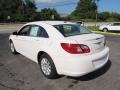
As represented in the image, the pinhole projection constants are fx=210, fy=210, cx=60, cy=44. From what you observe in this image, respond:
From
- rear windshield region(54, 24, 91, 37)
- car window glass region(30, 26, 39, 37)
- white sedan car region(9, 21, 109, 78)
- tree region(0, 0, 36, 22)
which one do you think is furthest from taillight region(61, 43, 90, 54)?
tree region(0, 0, 36, 22)

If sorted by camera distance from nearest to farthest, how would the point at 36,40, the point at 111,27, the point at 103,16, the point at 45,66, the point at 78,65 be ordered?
the point at 78,65
the point at 45,66
the point at 36,40
the point at 111,27
the point at 103,16

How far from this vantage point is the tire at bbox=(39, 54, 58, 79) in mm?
5577

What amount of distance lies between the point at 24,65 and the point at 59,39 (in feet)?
7.84

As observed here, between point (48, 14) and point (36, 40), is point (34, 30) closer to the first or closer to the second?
point (36, 40)

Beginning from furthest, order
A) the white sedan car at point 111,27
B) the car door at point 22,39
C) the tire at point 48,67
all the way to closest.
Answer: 1. the white sedan car at point 111,27
2. the car door at point 22,39
3. the tire at point 48,67

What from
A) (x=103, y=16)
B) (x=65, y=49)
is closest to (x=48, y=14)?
(x=103, y=16)

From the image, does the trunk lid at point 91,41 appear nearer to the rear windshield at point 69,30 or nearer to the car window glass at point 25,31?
the rear windshield at point 69,30

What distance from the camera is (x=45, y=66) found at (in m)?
5.91

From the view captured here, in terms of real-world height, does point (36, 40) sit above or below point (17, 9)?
below

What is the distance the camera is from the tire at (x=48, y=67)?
5577 millimetres

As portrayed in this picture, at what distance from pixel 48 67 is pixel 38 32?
3.92 feet

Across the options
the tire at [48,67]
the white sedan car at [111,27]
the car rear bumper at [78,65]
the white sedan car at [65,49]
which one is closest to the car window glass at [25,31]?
the white sedan car at [65,49]

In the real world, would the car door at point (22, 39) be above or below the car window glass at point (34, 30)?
below

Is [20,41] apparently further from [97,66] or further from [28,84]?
[97,66]
